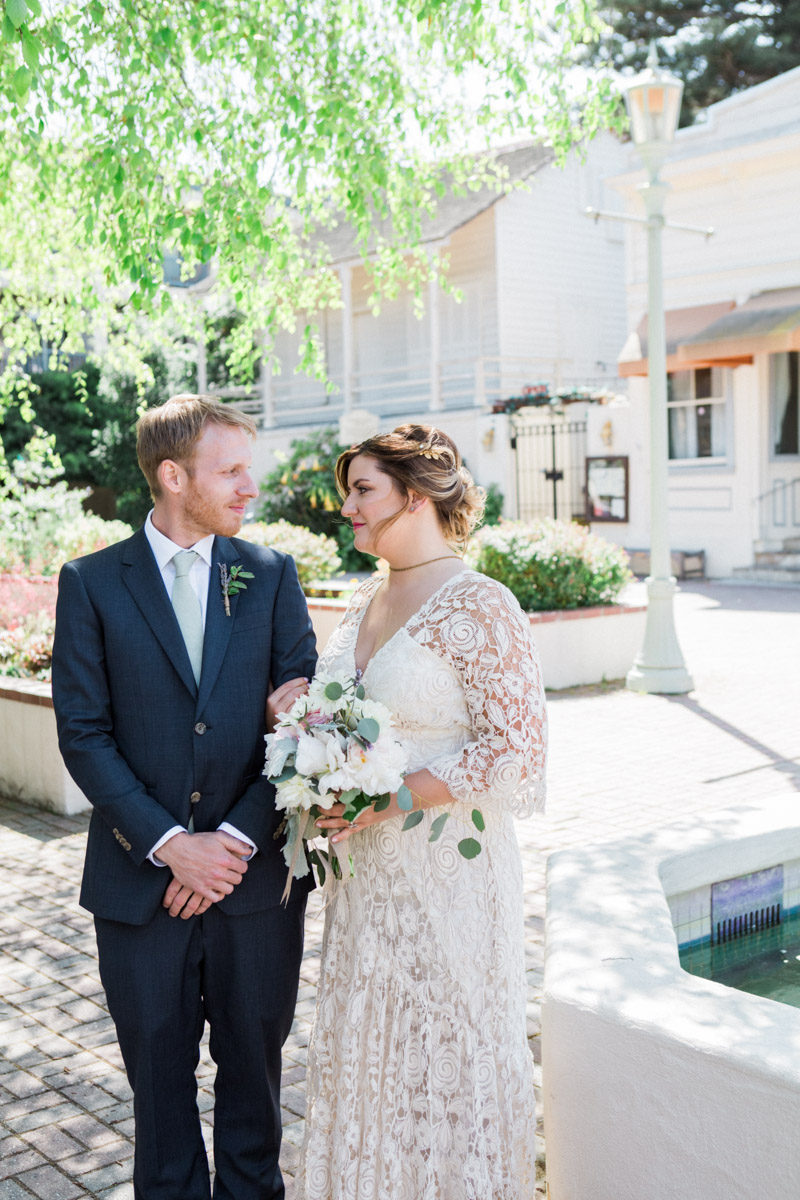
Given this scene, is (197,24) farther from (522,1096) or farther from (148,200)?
(522,1096)

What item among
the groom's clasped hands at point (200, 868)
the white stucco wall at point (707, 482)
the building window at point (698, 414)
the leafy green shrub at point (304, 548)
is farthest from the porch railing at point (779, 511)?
the groom's clasped hands at point (200, 868)

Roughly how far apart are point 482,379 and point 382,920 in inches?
780

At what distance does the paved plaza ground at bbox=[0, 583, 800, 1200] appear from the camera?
11.9ft

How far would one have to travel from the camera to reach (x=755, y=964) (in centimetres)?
405

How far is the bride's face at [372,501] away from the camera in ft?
9.43

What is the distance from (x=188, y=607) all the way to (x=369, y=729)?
2.19ft

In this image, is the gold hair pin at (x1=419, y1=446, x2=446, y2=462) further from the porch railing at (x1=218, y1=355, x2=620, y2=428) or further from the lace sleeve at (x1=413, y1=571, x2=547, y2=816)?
the porch railing at (x1=218, y1=355, x2=620, y2=428)

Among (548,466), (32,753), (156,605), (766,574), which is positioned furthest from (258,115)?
(548,466)

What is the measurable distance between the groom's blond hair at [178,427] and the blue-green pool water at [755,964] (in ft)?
7.93

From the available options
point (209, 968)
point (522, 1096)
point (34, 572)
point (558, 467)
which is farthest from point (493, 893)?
point (558, 467)

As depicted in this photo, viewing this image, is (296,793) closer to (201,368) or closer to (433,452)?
(433,452)

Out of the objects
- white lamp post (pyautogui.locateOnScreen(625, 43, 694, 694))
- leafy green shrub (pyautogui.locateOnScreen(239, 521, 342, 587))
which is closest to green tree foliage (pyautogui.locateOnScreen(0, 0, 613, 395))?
white lamp post (pyautogui.locateOnScreen(625, 43, 694, 694))

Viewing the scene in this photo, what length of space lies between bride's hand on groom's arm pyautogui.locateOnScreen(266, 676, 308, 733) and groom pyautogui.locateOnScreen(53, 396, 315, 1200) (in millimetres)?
30

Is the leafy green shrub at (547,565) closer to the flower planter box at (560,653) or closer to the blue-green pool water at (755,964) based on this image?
the flower planter box at (560,653)
